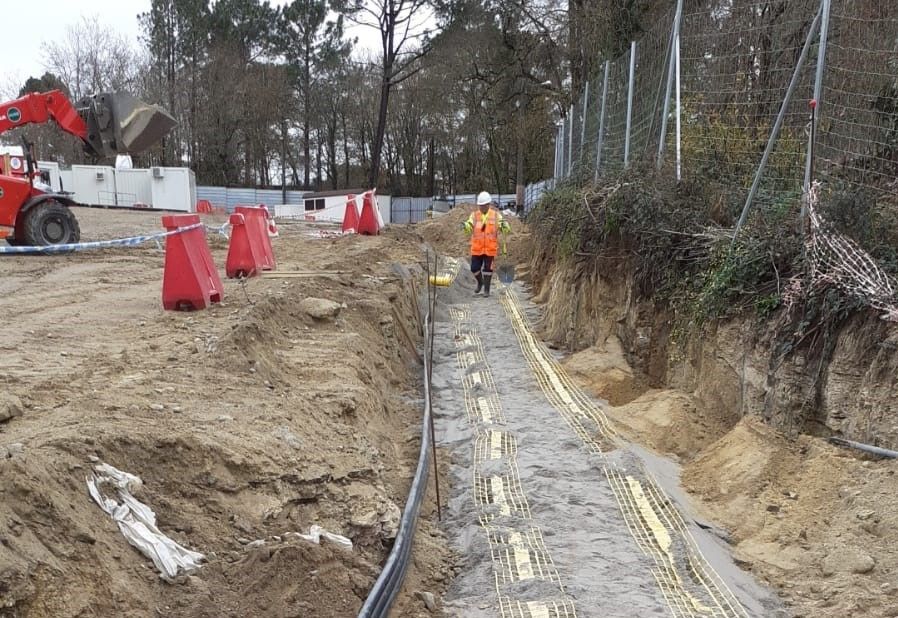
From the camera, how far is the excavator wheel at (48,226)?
11.5 metres

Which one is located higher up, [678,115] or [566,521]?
[678,115]

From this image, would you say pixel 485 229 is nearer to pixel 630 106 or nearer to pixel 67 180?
pixel 630 106

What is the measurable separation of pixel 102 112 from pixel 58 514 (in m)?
8.78

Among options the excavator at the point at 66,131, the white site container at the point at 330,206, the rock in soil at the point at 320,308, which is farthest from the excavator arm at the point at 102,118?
the white site container at the point at 330,206

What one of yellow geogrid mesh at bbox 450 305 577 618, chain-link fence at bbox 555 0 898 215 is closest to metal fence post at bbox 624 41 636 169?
chain-link fence at bbox 555 0 898 215

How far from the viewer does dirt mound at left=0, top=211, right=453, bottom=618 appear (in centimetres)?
281

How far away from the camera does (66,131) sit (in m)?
10.7

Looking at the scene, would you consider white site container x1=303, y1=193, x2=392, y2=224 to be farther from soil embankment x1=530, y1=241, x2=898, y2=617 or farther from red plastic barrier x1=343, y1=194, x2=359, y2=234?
soil embankment x1=530, y1=241, x2=898, y2=617

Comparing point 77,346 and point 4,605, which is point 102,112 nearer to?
point 77,346

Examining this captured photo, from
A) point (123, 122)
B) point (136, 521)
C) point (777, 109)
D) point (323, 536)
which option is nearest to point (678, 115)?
point (777, 109)

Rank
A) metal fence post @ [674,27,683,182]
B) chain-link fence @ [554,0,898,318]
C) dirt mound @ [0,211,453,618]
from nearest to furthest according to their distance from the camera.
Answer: dirt mound @ [0,211,453,618] < chain-link fence @ [554,0,898,318] < metal fence post @ [674,27,683,182]

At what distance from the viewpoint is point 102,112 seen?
10.1 meters

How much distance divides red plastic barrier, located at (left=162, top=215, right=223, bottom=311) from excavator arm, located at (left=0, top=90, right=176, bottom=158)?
3545mm

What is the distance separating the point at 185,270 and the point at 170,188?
23.3m
